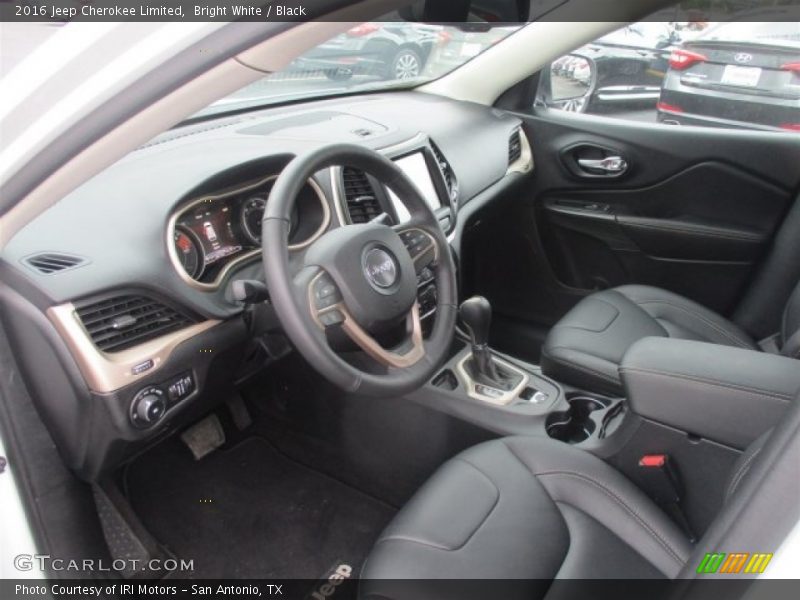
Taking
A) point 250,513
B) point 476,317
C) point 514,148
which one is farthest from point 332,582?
point 514,148

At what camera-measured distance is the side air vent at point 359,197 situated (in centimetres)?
180

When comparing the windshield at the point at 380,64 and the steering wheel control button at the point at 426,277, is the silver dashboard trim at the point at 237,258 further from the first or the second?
the windshield at the point at 380,64

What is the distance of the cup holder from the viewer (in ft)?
5.70

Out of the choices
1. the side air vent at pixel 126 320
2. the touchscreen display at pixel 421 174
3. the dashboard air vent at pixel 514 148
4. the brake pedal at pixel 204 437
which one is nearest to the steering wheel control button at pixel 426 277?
the touchscreen display at pixel 421 174

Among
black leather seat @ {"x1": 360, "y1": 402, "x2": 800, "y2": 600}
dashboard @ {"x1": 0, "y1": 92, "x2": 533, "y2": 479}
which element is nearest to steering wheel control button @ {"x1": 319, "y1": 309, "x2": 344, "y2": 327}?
dashboard @ {"x1": 0, "y1": 92, "x2": 533, "y2": 479}

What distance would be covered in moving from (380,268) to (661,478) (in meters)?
0.75

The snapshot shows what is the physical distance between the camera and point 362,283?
1.36 metres

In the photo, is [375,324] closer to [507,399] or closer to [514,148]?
[507,399]

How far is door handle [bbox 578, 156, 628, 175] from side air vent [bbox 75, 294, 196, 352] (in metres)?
1.76

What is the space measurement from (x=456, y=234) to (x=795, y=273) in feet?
3.55

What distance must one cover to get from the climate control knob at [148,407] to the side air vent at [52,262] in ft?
0.91

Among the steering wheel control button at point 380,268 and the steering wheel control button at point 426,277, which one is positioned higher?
the steering wheel control button at point 380,268

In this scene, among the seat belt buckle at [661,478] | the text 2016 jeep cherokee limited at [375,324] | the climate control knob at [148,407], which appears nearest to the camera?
the text 2016 jeep cherokee limited at [375,324]

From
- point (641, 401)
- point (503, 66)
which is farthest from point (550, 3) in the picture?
point (641, 401)
